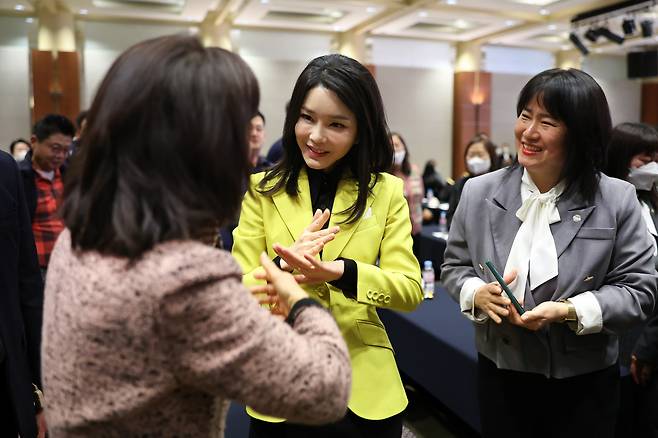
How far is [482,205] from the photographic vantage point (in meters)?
1.67

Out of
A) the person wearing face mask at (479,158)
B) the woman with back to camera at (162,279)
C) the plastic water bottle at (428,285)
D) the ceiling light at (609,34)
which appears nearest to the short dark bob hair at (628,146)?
the plastic water bottle at (428,285)

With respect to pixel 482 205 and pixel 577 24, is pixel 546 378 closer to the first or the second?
pixel 482 205

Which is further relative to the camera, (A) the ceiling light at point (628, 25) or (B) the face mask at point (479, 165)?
(A) the ceiling light at point (628, 25)

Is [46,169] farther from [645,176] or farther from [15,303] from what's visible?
[645,176]

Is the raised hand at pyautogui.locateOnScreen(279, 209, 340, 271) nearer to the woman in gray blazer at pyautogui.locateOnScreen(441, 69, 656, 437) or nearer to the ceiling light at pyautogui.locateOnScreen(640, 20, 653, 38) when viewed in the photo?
the woman in gray blazer at pyautogui.locateOnScreen(441, 69, 656, 437)

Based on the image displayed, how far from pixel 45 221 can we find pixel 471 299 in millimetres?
3010

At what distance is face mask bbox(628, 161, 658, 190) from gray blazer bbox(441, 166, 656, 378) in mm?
876

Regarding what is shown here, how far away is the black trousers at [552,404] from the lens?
5.02 ft

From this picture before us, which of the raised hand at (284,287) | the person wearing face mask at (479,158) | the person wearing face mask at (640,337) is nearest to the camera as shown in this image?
the raised hand at (284,287)

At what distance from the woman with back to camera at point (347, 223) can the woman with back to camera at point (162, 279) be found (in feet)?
1.48

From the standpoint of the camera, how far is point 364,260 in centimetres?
140

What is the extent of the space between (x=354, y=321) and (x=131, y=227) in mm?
727

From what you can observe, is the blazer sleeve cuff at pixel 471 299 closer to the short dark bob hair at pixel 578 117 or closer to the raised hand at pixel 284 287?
the short dark bob hair at pixel 578 117

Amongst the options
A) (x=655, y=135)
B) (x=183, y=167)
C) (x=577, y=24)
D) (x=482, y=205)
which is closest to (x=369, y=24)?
(x=577, y=24)
